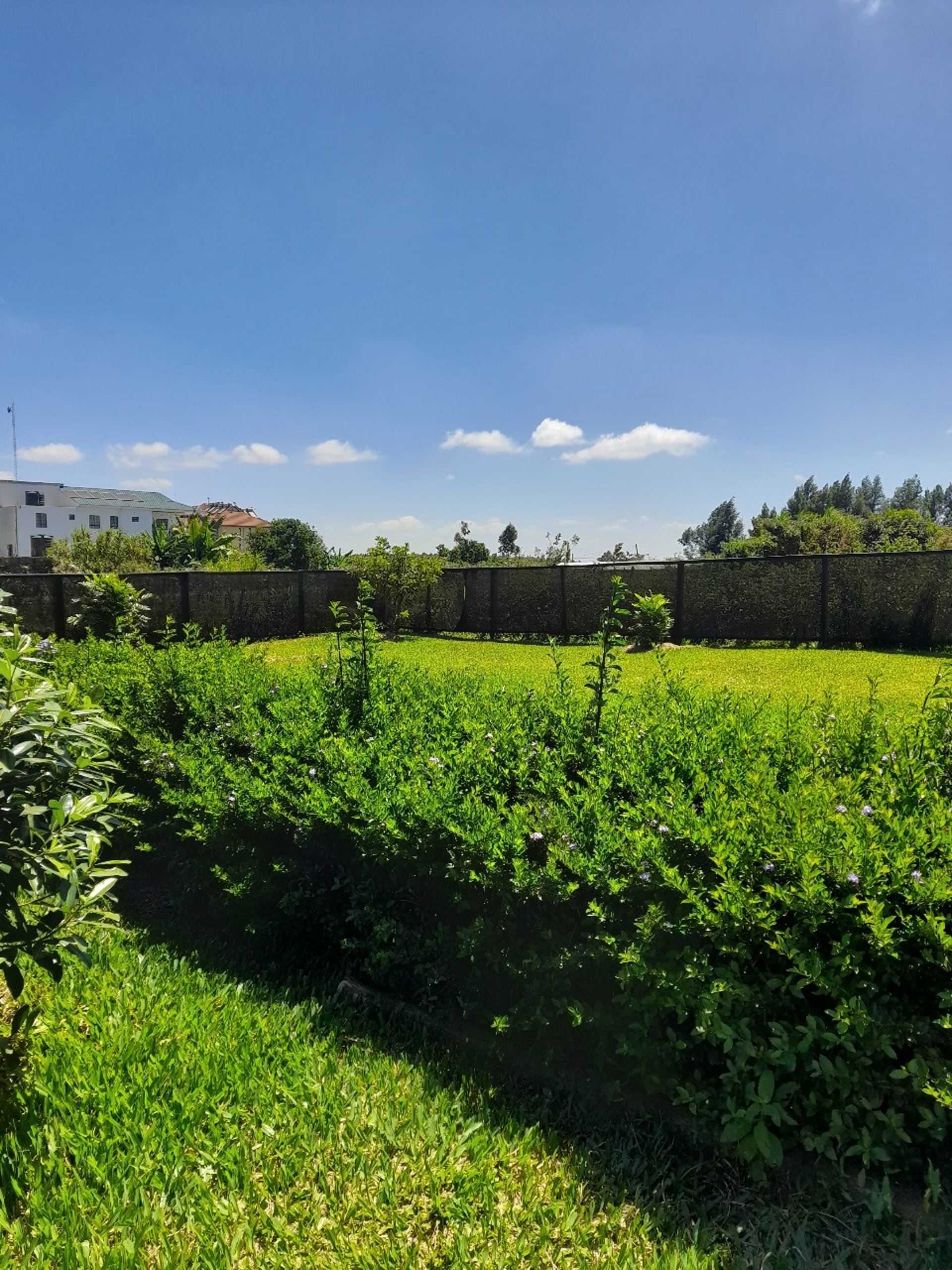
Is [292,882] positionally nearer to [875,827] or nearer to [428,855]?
[428,855]

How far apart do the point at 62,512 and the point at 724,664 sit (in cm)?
6994

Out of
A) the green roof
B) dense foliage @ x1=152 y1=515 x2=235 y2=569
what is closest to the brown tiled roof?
the green roof

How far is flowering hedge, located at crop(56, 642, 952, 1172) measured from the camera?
1786 millimetres

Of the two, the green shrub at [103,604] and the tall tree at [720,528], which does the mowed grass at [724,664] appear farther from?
the tall tree at [720,528]

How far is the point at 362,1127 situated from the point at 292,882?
3.44 ft

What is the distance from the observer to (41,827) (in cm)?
200

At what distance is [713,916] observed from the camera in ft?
6.20

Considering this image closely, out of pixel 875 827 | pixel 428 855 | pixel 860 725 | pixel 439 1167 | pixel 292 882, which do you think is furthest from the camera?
pixel 860 725

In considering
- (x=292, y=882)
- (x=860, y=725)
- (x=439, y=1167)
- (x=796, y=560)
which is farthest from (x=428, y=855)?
(x=796, y=560)

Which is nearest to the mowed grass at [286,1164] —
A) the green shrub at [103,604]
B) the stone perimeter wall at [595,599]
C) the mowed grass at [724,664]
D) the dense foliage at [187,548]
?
the mowed grass at [724,664]

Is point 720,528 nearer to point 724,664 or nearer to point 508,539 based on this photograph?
point 508,539

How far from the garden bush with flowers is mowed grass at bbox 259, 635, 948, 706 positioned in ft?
11.1

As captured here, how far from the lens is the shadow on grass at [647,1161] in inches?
64.7

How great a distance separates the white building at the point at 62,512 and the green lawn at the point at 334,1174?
6480cm
